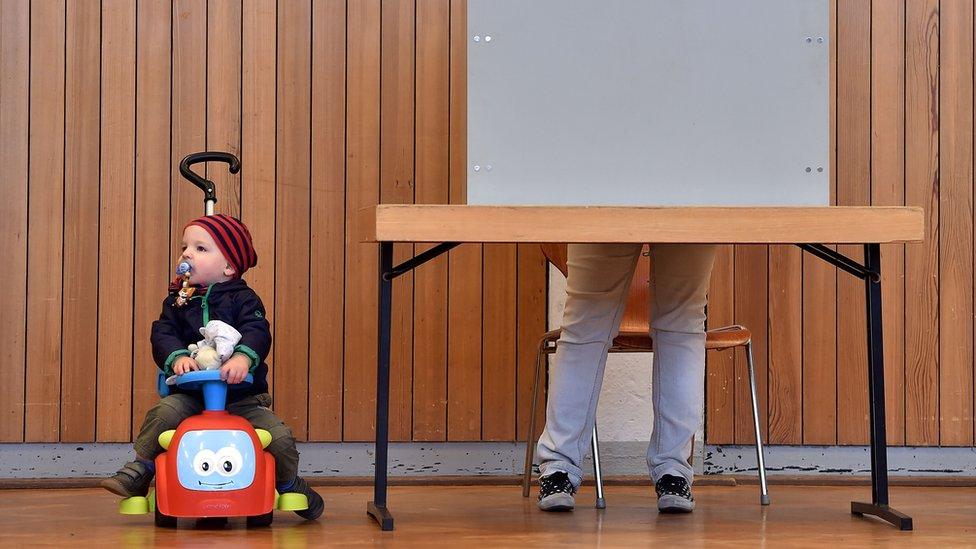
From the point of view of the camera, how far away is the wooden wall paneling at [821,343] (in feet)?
12.3

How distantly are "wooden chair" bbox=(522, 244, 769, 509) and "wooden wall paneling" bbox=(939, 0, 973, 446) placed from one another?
0.83 meters

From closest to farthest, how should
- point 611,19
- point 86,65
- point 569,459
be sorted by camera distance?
point 611,19 → point 569,459 → point 86,65

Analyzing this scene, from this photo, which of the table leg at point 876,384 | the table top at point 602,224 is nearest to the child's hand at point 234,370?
the table top at point 602,224

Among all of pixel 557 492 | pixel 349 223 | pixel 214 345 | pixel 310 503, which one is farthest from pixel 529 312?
pixel 214 345

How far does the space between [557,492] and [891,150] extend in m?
1.68

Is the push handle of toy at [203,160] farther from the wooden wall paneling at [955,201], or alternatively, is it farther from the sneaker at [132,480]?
the wooden wall paneling at [955,201]

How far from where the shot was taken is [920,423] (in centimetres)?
374

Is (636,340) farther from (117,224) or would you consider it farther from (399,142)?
(117,224)

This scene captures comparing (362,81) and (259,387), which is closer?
(259,387)

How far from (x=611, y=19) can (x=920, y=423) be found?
1.88 m

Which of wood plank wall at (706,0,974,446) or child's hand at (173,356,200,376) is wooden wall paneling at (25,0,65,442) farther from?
wood plank wall at (706,0,974,446)

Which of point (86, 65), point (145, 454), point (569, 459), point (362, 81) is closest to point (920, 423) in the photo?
point (569, 459)

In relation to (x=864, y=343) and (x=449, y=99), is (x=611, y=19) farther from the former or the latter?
(x=864, y=343)

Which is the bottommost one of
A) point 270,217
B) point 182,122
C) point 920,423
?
point 920,423
